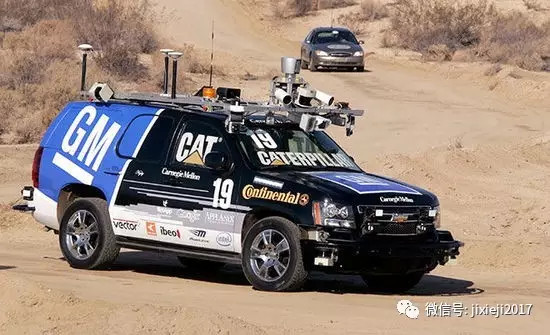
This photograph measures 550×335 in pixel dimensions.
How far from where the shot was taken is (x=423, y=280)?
574 inches

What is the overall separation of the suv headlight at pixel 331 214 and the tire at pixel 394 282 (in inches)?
52.9

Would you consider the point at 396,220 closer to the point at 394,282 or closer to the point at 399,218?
the point at 399,218

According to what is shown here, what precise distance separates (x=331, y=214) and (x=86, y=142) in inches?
119

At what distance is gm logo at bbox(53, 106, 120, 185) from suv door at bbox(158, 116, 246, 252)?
807mm

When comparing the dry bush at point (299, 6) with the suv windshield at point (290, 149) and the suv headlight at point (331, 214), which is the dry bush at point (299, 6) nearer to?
the suv windshield at point (290, 149)

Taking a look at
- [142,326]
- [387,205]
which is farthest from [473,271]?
[142,326]

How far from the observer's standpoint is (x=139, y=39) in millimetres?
40594

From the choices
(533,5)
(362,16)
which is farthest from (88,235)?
(533,5)

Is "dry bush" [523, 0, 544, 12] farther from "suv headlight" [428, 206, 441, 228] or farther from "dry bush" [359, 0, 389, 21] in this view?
"suv headlight" [428, 206, 441, 228]

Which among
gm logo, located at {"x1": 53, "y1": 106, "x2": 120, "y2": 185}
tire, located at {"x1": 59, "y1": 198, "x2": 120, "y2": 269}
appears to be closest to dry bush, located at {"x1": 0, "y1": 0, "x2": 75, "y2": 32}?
gm logo, located at {"x1": 53, "y1": 106, "x2": 120, "y2": 185}

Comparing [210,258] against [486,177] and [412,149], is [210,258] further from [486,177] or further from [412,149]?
[412,149]

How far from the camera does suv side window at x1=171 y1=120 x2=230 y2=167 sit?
13.3 metres

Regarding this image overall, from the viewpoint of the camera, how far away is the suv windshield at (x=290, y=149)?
1319 centimetres

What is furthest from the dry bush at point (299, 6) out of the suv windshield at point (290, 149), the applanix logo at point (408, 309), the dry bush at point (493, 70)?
the applanix logo at point (408, 309)
